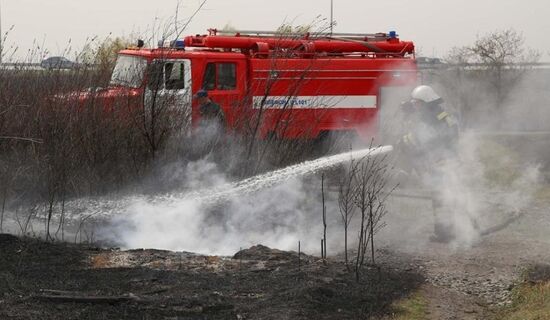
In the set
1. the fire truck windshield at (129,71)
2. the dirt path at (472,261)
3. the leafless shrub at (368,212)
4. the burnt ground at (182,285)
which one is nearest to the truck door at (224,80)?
the fire truck windshield at (129,71)

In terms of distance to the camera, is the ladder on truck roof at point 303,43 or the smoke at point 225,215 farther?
the ladder on truck roof at point 303,43

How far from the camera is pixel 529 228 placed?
9.94m

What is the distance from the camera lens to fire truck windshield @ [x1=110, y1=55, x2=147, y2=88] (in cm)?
1119

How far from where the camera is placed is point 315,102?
14.7 metres

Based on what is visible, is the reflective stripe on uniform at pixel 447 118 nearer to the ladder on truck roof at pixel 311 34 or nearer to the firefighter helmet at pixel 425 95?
the firefighter helmet at pixel 425 95

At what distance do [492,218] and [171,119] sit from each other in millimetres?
4874

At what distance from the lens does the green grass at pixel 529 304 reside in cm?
616

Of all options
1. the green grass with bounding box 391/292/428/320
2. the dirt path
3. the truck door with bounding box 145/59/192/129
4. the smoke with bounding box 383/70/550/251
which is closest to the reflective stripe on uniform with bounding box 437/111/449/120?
the smoke with bounding box 383/70/550/251

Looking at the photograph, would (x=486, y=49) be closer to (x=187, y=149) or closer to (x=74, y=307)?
(x=187, y=149)

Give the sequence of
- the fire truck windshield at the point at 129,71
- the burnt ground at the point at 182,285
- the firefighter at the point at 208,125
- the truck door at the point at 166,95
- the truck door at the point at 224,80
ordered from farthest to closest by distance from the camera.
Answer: the truck door at the point at 224,80
the firefighter at the point at 208,125
the fire truck windshield at the point at 129,71
the truck door at the point at 166,95
the burnt ground at the point at 182,285

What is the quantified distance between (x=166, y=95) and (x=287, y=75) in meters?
3.86

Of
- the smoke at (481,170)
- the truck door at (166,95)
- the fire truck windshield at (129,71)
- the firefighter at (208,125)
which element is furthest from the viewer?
the firefighter at (208,125)

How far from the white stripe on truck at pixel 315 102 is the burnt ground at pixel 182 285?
5.80m

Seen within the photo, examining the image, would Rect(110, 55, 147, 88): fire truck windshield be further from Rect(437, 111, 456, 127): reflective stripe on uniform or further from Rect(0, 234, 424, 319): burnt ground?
Rect(437, 111, 456, 127): reflective stripe on uniform
